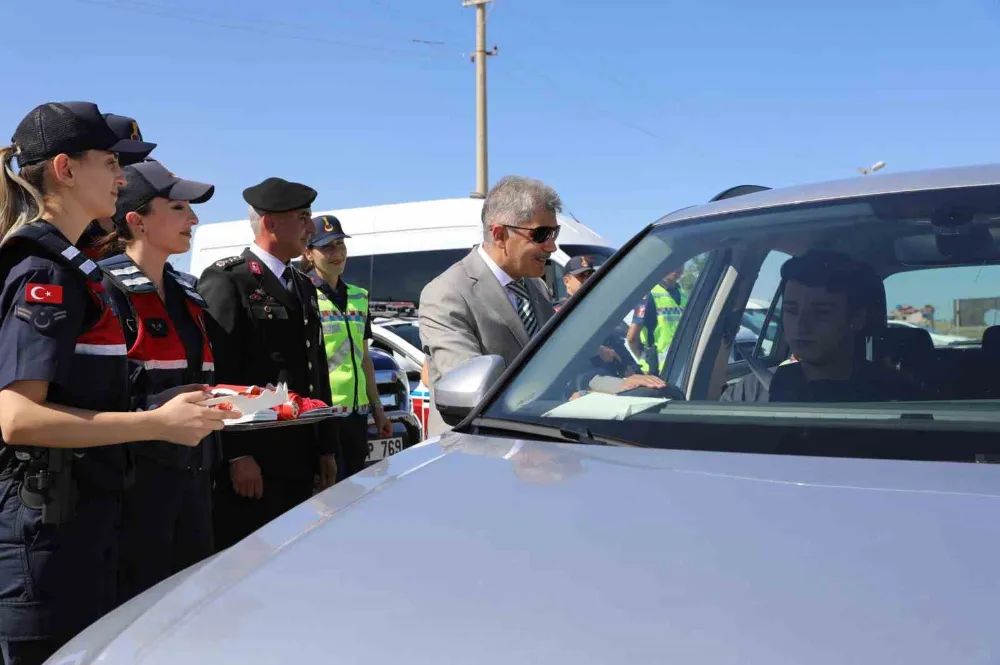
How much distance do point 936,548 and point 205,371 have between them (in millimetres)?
2354

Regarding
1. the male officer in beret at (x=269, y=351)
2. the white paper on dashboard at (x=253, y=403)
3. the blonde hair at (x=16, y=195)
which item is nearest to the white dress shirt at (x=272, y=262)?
the male officer in beret at (x=269, y=351)

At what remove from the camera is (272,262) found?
4.02 meters

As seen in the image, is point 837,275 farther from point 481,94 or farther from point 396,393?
point 481,94

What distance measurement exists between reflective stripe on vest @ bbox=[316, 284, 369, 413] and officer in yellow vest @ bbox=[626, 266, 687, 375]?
7.66 feet

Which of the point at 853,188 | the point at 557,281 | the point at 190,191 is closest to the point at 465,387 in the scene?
the point at 853,188

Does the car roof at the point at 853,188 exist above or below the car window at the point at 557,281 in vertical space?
below

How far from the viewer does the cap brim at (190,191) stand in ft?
10.1

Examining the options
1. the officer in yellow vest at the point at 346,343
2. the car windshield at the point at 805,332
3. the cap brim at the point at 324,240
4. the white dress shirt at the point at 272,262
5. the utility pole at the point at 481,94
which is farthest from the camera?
the utility pole at the point at 481,94

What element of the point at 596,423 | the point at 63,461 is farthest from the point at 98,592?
the point at 596,423

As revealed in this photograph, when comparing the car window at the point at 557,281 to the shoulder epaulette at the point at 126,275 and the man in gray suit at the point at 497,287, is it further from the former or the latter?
the shoulder epaulette at the point at 126,275

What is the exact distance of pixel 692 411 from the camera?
6.79 feet

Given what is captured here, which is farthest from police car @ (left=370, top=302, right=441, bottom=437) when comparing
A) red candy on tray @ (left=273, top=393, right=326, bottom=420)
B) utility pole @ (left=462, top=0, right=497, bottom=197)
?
utility pole @ (left=462, top=0, right=497, bottom=197)

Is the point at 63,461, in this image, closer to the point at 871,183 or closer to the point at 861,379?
the point at 861,379

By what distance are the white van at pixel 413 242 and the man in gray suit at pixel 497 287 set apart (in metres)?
7.14
